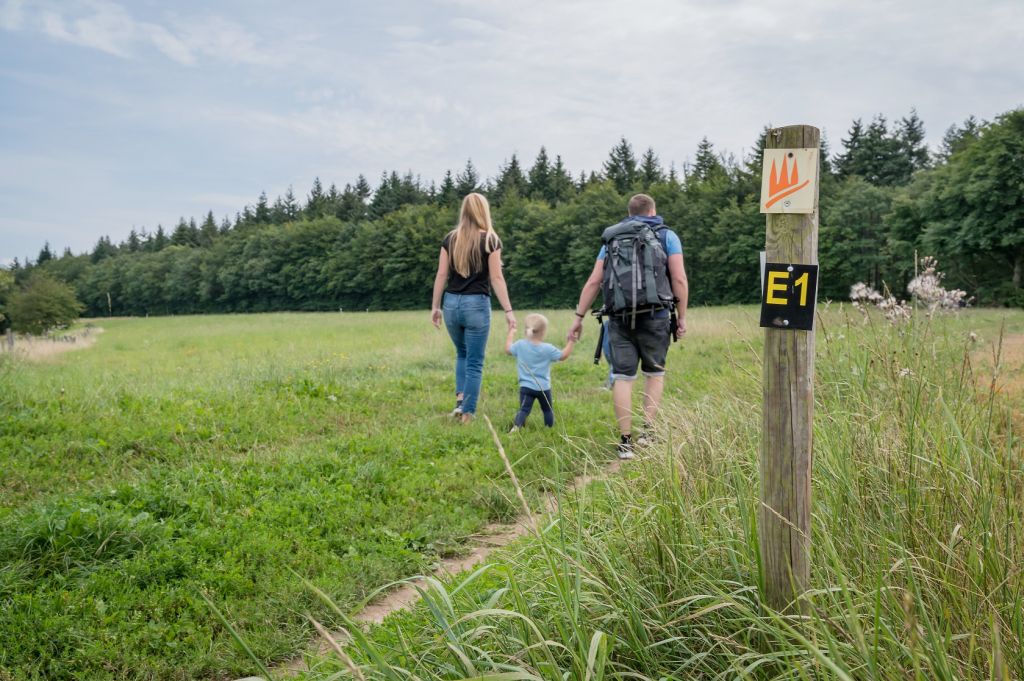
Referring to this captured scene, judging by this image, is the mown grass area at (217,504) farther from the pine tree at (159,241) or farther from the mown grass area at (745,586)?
the pine tree at (159,241)

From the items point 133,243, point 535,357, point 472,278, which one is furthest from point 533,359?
point 133,243

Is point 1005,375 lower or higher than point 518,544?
higher

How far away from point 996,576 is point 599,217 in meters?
58.9

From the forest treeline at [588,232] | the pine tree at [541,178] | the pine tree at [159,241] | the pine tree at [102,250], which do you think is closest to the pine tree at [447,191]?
the forest treeline at [588,232]

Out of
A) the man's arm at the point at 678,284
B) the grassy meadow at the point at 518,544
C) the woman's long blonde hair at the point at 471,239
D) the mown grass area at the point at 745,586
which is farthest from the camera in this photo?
the woman's long blonde hair at the point at 471,239

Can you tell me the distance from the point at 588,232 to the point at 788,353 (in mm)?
58150

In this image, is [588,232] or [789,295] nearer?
[789,295]

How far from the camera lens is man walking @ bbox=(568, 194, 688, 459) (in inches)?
232

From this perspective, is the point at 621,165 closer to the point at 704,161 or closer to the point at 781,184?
the point at 704,161

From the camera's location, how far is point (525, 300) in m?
63.0

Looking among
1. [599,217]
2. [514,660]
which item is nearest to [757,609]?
[514,660]

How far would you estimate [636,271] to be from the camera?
5859 millimetres

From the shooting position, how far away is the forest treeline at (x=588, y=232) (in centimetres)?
3856

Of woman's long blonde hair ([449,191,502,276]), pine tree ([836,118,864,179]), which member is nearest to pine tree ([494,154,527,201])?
pine tree ([836,118,864,179])
